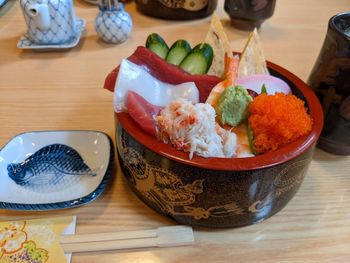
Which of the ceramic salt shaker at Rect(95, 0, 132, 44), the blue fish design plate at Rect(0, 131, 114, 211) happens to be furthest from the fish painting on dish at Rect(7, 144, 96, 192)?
the ceramic salt shaker at Rect(95, 0, 132, 44)

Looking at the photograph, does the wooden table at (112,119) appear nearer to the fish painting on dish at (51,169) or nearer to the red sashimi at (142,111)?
the fish painting on dish at (51,169)

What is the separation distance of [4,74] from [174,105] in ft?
A: 2.23

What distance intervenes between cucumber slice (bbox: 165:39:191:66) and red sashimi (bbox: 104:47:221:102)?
3.4 inches

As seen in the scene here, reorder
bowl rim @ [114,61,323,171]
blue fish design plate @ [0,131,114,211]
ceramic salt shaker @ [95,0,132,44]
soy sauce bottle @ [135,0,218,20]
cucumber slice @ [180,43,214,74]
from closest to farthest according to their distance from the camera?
bowl rim @ [114,61,323,171]
blue fish design plate @ [0,131,114,211]
cucumber slice @ [180,43,214,74]
ceramic salt shaker @ [95,0,132,44]
soy sauce bottle @ [135,0,218,20]

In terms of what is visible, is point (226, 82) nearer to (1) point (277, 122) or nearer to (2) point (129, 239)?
(1) point (277, 122)

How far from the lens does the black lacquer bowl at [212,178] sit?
501 mm

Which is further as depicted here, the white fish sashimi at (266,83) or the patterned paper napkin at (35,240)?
the white fish sashimi at (266,83)

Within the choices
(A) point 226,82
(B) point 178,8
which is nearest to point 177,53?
(A) point 226,82

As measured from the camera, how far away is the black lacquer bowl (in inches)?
19.7

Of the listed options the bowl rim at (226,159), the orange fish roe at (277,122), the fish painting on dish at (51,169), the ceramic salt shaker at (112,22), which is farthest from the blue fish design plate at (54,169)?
the ceramic salt shaker at (112,22)

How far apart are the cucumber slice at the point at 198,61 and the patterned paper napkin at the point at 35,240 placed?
14.8 inches

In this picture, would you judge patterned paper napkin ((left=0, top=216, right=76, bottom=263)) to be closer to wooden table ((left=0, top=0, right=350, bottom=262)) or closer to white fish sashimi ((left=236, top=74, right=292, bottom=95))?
wooden table ((left=0, top=0, right=350, bottom=262))

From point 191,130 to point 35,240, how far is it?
0.32m

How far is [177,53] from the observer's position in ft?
2.48
